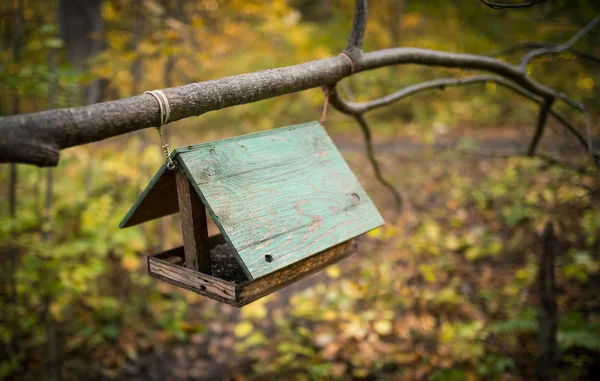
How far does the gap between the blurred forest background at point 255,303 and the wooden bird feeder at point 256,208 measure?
1372 mm

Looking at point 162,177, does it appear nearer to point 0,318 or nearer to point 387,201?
point 0,318

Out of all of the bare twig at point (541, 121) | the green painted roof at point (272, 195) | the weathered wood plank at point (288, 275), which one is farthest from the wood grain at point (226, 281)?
the bare twig at point (541, 121)

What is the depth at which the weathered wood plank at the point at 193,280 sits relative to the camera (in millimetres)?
1747

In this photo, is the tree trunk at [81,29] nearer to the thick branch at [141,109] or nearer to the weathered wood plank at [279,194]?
the weathered wood plank at [279,194]

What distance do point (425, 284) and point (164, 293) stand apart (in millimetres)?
3161

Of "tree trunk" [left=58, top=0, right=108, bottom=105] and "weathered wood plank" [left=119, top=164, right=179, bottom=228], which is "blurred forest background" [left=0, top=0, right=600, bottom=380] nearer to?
"tree trunk" [left=58, top=0, right=108, bottom=105]

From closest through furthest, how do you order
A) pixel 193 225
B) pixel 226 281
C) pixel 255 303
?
pixel 226 281, pixel 193 225, pixel 255 303

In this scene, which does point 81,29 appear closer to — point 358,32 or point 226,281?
point 358,32

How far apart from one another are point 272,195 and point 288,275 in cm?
40

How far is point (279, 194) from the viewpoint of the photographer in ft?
6.27

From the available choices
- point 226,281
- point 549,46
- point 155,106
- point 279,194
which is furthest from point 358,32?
point 549,46

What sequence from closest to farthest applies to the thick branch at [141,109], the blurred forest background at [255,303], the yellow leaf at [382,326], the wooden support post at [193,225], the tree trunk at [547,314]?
the thick branch at [141,109] → the wooden support post at [193,225] → the tree trunk at [547,314] → the blurred forest background at [255,303] → the yellow leaf at [382,326]

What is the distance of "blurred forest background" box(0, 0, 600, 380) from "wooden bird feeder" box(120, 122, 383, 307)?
137 cm

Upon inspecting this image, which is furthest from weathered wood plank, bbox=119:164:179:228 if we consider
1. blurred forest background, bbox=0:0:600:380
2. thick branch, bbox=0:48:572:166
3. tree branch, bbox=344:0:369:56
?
blurred forest background, bbox=0:0:600:380
